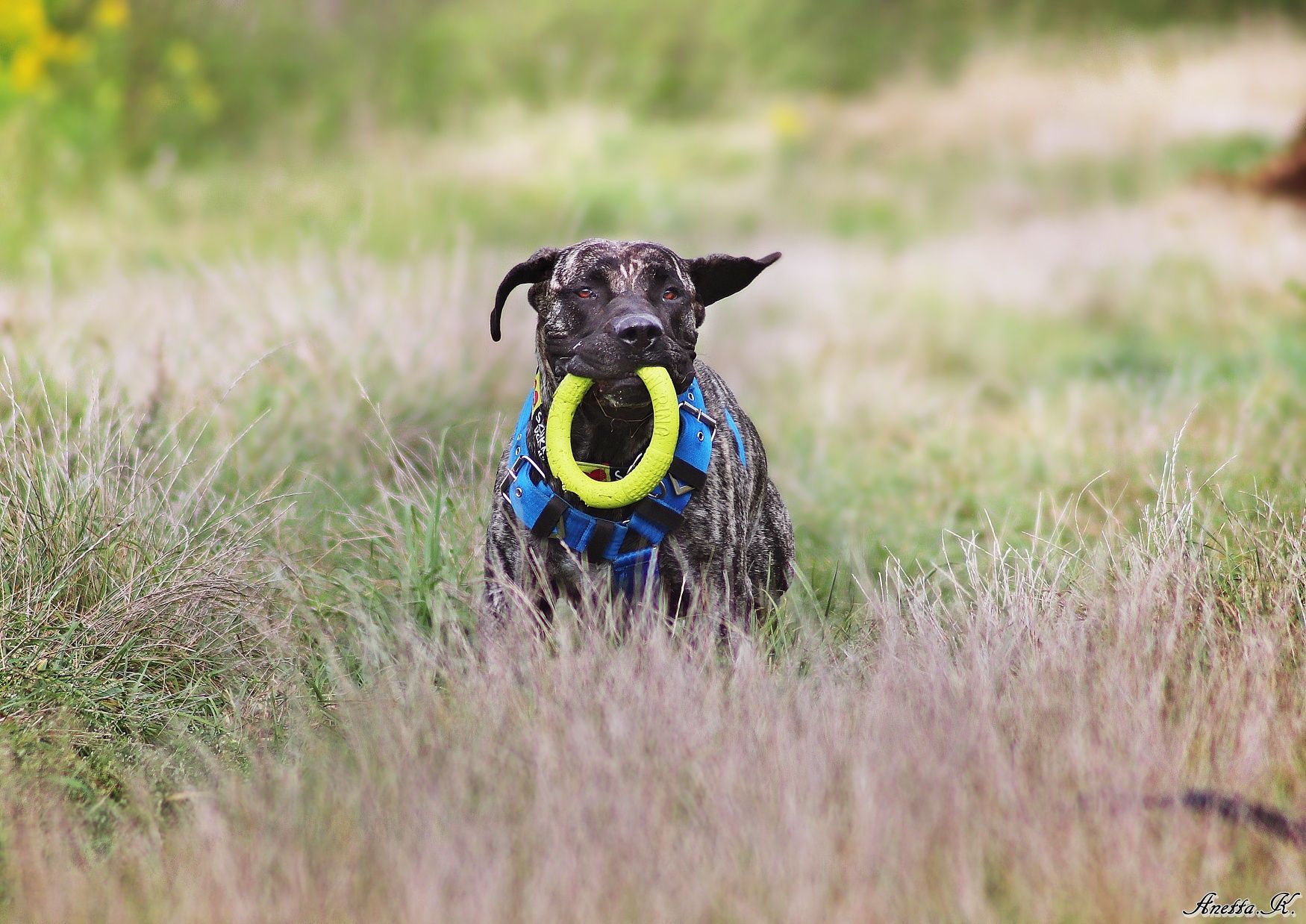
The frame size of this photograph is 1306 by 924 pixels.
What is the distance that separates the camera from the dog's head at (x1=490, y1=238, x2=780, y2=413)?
143 inches

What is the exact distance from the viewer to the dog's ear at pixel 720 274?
4.14 m

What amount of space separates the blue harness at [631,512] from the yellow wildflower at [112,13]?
995cm

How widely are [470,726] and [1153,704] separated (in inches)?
62.6

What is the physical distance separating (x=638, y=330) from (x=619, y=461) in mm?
541

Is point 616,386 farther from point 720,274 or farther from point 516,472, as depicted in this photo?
point 720,274

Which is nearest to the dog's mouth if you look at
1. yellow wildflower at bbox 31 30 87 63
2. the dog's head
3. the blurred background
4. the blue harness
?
the dog's head

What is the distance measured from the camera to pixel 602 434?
13.0 feet

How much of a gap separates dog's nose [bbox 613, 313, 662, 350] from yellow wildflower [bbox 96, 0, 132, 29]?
1001cm

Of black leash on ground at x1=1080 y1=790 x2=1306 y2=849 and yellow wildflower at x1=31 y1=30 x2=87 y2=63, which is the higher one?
yellow wildflower at x1=31 y1=30 x2=87 y2=63

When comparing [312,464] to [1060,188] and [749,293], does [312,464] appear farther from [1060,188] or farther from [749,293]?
[1060,188]

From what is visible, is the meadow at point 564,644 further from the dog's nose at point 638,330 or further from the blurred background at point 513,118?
the blurred background at point 513,118

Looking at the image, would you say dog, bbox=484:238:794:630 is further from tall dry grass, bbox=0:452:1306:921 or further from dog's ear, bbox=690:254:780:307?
tall dry grass, bbox=0:452:1306:921
